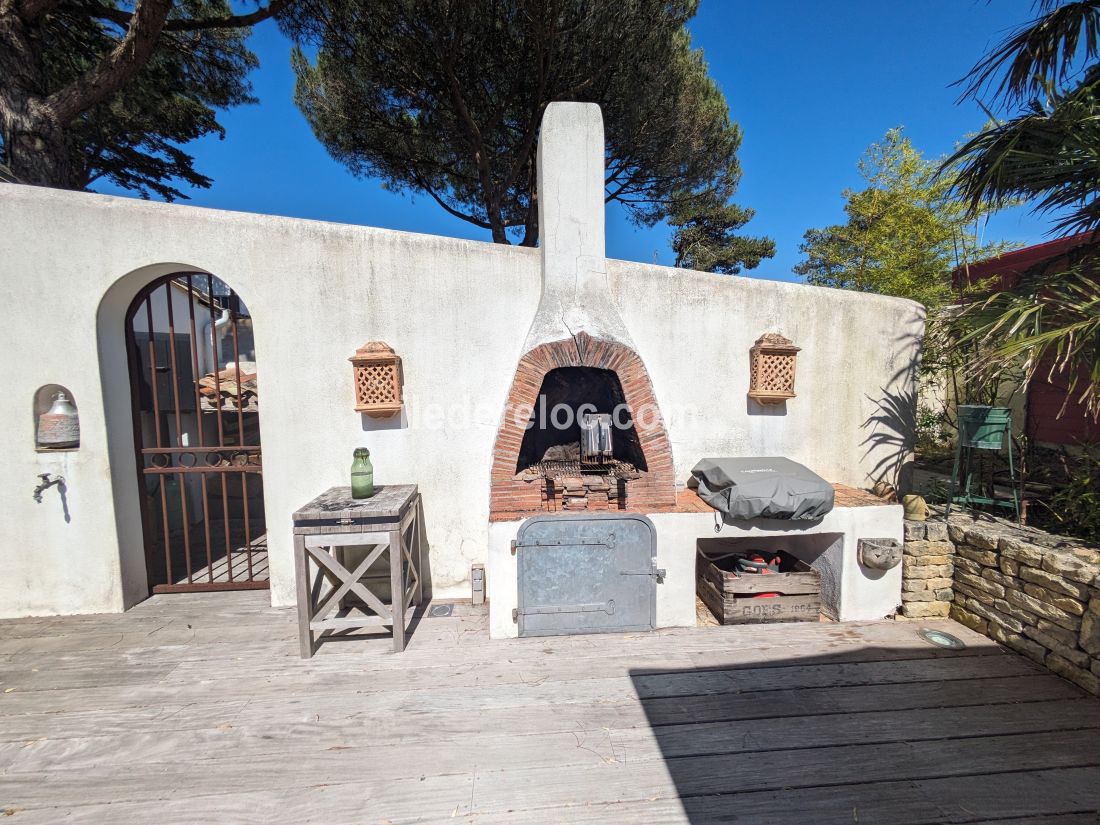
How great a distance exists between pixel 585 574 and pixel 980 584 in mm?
3615

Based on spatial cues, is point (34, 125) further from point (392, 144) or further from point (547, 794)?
point (547, 794)

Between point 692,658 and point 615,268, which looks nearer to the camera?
point 692,658

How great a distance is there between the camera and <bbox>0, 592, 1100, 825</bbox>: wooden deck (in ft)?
7.51

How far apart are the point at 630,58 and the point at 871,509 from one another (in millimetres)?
7761

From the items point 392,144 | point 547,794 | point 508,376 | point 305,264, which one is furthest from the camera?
point 392,144

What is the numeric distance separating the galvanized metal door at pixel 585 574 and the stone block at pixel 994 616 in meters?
2.93

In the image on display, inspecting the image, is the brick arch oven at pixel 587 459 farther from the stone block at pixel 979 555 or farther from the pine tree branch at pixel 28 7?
the pine tree branch at pixel 28 7

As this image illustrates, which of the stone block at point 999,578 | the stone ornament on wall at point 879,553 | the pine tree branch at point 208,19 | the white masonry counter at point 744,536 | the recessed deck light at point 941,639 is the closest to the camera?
the stone block at point 999,578

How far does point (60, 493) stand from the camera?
4055 millimetres

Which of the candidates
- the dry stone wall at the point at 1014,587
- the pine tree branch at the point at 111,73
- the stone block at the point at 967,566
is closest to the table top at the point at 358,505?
the dry stone wall at the point at 1014,587

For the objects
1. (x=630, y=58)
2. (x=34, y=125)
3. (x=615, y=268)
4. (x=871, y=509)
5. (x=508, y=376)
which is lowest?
(x=871, y=509)

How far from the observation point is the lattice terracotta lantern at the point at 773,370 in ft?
14.7

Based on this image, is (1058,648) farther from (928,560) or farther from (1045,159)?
(1045,159)

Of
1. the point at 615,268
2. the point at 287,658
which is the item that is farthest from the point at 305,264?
the point at 287,658
